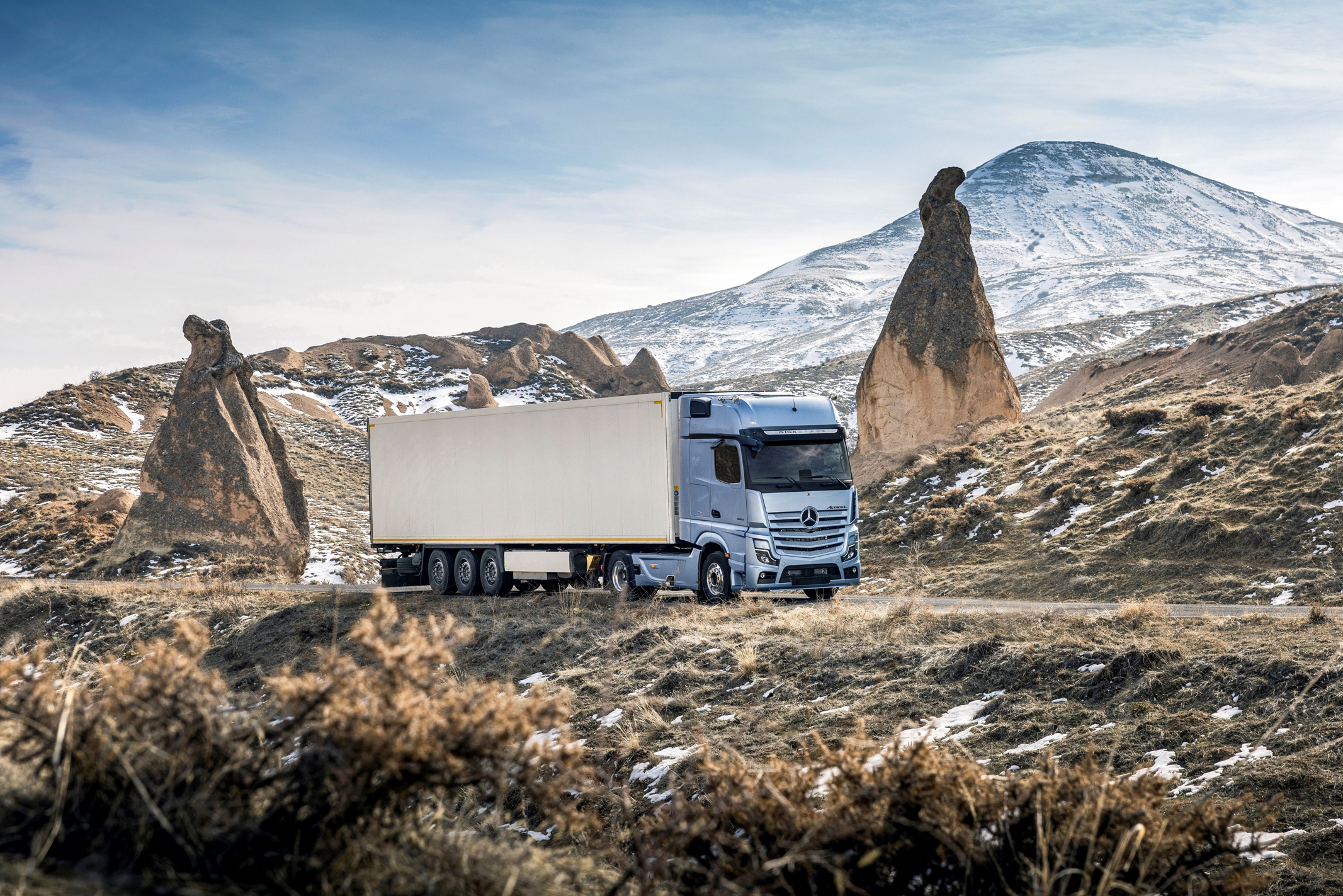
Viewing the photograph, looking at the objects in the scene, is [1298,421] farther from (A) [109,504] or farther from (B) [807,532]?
(A) [109,504]

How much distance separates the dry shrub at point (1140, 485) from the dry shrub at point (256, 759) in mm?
22098

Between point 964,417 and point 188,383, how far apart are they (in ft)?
77.7

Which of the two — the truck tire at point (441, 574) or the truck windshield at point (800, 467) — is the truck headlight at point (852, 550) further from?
the truck tire at point (441, 574)

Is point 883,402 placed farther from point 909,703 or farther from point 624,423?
point 909,703

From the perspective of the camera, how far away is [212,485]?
2942 cm

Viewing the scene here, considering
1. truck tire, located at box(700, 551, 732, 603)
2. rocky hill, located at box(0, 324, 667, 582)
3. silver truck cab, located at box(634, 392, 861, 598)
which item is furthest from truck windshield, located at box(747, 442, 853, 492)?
rocky hill, located at box(0, 324, 667, 582)

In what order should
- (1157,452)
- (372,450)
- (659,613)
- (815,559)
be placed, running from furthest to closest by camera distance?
(1157,452)
(372,450)
(815,559)
(659,613)

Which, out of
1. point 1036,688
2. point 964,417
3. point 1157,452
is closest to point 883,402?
point 964,417

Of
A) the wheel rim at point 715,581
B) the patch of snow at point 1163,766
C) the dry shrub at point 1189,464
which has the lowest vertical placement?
the patch of snow at point 1163,766

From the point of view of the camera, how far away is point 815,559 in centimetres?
1789

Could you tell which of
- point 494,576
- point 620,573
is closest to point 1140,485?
point 620,573

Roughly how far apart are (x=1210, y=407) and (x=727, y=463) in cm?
1627

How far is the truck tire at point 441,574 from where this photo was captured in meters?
22.3

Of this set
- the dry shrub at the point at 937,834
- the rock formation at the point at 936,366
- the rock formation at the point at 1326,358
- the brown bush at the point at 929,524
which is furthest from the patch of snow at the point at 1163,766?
the rock formation at the point at 1326,358
